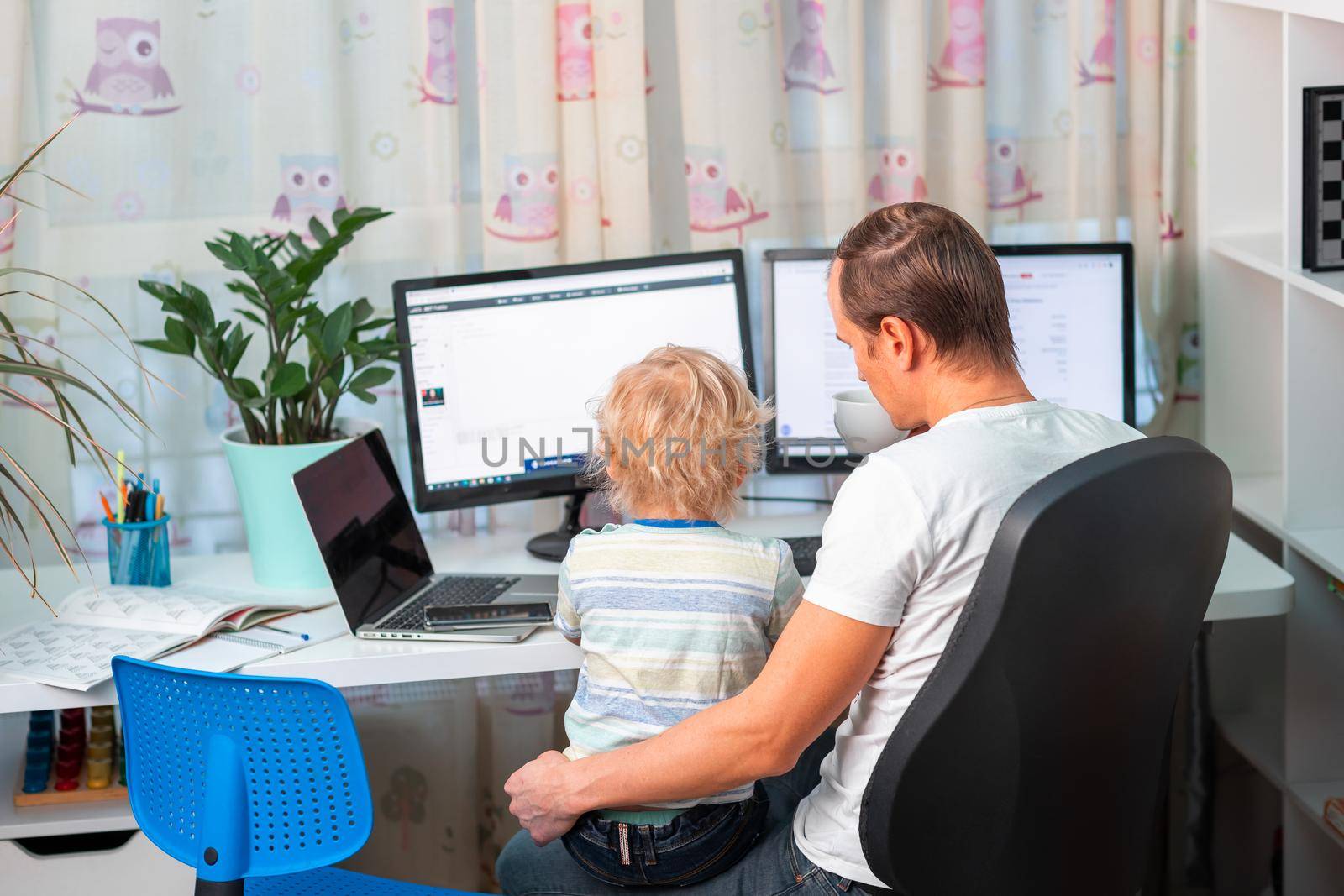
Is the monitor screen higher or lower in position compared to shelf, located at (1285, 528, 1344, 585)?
higher

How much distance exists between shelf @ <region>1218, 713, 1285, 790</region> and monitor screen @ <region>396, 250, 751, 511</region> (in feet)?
3.29

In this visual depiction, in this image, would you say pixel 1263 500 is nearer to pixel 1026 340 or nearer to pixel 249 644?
pixel 1026 340

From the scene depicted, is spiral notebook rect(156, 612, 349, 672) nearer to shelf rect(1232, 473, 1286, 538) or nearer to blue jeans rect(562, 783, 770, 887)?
blue jeans rect(562, 783, 770, 887)

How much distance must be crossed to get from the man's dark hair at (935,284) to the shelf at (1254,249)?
0.84 metres

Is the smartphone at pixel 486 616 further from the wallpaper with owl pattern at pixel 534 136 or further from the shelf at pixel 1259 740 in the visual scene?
the shelf at pixel 1259 740

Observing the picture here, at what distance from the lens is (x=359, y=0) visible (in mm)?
1932

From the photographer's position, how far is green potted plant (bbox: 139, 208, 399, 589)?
1.70 meters

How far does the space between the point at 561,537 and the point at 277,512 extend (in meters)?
0.40

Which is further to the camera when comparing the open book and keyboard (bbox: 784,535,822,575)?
keyboard (bbox: 784,535,822,575)

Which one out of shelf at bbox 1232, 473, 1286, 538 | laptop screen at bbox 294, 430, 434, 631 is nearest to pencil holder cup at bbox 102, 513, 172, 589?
laptop screen at bbox 294, 430, 434, 631

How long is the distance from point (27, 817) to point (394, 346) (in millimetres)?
753

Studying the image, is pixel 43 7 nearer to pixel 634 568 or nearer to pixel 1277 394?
pixel 634 568

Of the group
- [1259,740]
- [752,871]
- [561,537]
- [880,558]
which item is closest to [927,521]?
[880,558]

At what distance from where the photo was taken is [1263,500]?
6.46 feet
